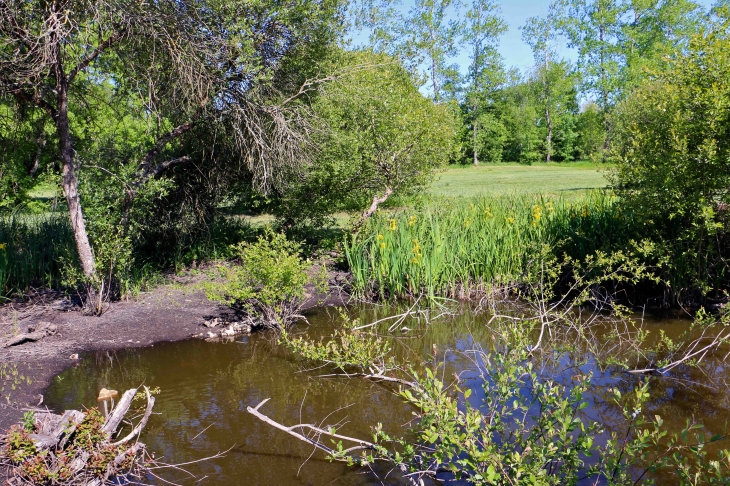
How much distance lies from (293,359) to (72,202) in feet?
12.3

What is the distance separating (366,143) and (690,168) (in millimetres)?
5171

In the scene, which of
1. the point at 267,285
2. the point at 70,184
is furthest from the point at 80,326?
the point at 267,285

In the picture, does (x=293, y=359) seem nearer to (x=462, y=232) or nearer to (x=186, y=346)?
(x=186, y=346)

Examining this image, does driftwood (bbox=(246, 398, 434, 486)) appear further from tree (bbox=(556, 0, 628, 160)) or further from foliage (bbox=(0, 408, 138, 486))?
tree (bbox=(556, 0, 628, 160))

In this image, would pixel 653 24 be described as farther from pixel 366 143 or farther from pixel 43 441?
pixel 43 441

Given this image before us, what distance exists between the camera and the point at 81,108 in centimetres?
997

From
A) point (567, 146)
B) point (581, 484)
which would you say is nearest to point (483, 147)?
point (567, 146)

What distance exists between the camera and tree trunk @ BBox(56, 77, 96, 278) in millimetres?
7949

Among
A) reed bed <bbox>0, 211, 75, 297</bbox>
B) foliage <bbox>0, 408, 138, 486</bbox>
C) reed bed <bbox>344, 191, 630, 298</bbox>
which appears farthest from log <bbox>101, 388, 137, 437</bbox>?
reed bed <bbox>344, 191, 630, 298</bbox>

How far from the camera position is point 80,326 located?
7820mm

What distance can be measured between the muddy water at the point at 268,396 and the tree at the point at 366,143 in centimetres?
374

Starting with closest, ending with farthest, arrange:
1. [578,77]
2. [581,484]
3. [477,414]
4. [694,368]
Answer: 1. [477,414]
2. [581,484]
3. [694,368]
4. [578,77]

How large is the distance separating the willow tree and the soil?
0.69m

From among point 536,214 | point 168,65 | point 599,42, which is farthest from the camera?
point 599,42
